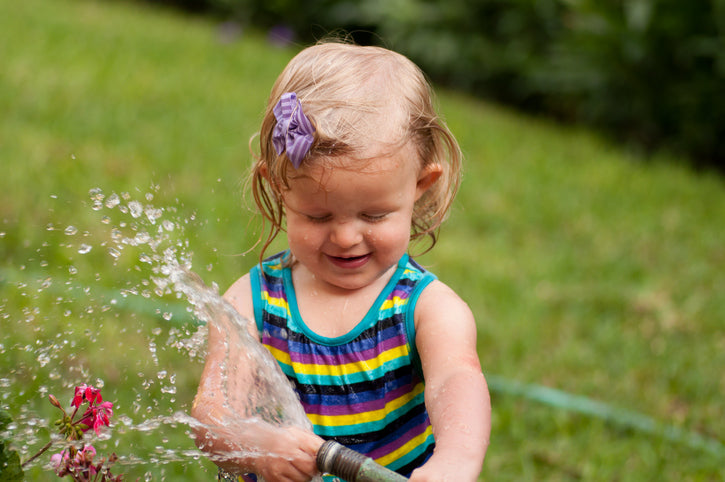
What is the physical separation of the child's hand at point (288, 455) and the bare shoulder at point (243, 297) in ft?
1.26

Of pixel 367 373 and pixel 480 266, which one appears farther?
pixel 480 266

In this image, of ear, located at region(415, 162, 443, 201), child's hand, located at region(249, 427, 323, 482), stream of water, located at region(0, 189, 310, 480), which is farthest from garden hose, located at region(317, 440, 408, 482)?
ear, located at region(415, 162, 443, 201)

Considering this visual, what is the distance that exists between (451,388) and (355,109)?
1.76 ft

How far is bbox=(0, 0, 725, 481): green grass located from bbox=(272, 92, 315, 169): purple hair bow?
1.33ft

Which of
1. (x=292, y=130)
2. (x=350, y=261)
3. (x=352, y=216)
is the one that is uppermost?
(x=292, y=130)

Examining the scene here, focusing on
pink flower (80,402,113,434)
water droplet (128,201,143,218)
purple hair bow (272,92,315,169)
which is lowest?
pink flower (80,402,113,434)

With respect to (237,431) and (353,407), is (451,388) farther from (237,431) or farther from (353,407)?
(237,431)

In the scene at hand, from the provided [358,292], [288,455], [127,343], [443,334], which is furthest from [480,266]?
[288,455]

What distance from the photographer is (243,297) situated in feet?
→ 5.73

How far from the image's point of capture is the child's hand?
1329 mm

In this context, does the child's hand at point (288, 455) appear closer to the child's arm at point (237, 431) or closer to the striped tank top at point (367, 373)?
the child's arm at point (237, 431)

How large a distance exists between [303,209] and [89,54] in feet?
17.9

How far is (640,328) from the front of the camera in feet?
10.9

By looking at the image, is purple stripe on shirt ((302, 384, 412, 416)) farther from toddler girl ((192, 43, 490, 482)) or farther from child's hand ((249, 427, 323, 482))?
child's hand ((249, 427, 323, 482))
